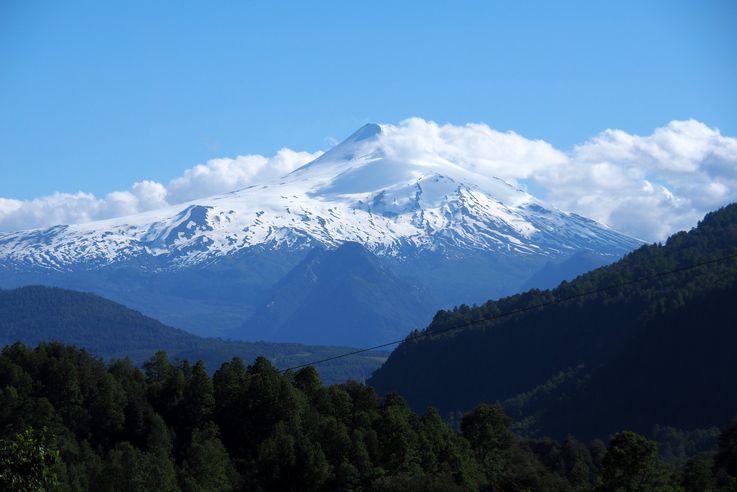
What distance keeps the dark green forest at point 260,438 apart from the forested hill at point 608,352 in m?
37.4

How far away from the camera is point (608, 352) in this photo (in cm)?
13975

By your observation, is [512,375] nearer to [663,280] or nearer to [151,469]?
[663,280]

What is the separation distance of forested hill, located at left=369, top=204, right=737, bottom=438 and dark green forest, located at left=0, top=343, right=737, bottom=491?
3738 centimetres

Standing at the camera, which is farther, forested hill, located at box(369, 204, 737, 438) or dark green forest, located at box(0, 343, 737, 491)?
forested hill, located at box(369, 204, 737, 438)

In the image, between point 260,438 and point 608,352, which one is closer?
point 260,438

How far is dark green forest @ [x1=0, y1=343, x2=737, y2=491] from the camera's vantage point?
55469 millimetres

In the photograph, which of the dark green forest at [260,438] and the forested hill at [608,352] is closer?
the dark green forest at [260,438]

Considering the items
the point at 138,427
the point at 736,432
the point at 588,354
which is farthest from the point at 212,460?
the point at 588,354

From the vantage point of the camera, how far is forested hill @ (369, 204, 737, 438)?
121812 millimetres

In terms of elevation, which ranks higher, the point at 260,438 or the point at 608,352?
the point at 608,352

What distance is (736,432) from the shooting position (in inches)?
2864

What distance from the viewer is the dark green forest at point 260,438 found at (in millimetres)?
55469

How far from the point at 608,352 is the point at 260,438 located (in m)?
77.8

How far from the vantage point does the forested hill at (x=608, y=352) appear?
12181 cm
